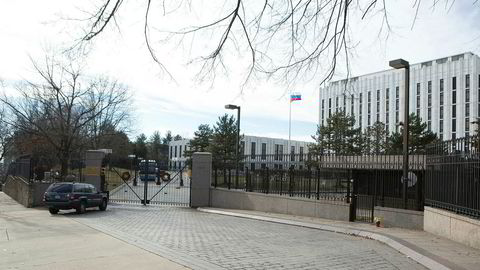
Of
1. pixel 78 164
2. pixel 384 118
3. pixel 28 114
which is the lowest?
pixel 78 164

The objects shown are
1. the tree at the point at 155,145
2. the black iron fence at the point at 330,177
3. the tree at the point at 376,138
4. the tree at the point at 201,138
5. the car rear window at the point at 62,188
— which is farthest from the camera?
the tree at the point at 155,145

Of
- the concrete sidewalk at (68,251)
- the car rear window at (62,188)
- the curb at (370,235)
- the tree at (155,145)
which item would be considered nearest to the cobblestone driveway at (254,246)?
the curb at (370,235)

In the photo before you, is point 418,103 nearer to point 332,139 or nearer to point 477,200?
point 332,139

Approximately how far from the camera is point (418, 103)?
11600 cm

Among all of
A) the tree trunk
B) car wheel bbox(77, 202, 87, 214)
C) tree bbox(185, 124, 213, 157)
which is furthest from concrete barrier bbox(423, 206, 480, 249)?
tree bbox(185, 124, 213, 157)

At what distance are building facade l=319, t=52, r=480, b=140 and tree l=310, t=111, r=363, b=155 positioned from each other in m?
36.6

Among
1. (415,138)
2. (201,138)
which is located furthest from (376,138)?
(201,138)

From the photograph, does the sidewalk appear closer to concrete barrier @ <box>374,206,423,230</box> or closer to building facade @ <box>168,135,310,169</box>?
concrete barrier @ <box>374,206,423,230</box>

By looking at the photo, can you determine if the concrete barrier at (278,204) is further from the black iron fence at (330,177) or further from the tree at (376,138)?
the tree at (376,138)

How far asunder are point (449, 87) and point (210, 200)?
94.3 m

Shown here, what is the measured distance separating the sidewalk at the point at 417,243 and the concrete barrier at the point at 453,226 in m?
0.18

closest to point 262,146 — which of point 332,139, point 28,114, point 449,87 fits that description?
point 449,87

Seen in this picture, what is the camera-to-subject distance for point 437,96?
110m

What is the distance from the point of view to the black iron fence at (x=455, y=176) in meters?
11.8
